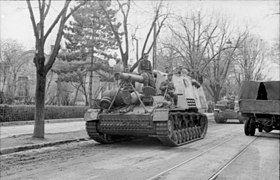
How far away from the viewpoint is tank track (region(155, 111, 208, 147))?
10.9 meters

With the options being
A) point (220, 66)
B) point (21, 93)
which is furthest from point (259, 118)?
point (21, 93)

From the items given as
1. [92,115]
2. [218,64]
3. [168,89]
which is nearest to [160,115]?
[168,89]

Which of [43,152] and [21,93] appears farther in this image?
[21,93]

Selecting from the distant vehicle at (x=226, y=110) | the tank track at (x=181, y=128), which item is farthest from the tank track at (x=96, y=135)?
the distant vehicle at (x=226, y=110)

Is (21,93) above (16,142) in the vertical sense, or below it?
above

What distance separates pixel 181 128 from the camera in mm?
13023

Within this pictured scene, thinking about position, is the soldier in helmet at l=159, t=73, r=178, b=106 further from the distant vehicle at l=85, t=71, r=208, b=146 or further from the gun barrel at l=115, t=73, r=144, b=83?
the gun barrel at l=115, t=73, r=144, b=83

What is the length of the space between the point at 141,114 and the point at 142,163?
→ 9.46 feet

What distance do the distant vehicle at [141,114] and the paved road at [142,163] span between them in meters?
0.55

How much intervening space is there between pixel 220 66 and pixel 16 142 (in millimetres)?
30016

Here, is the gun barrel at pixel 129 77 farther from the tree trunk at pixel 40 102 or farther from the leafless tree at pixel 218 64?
the leafless tree at pixel 218 64

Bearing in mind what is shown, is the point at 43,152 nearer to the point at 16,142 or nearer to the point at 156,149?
the point at 16,142

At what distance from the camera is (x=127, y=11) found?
18062 millimetres

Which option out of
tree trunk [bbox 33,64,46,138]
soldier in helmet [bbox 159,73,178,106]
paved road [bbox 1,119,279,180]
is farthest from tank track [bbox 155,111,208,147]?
tree trunk [bbox 33,64,46,138]
